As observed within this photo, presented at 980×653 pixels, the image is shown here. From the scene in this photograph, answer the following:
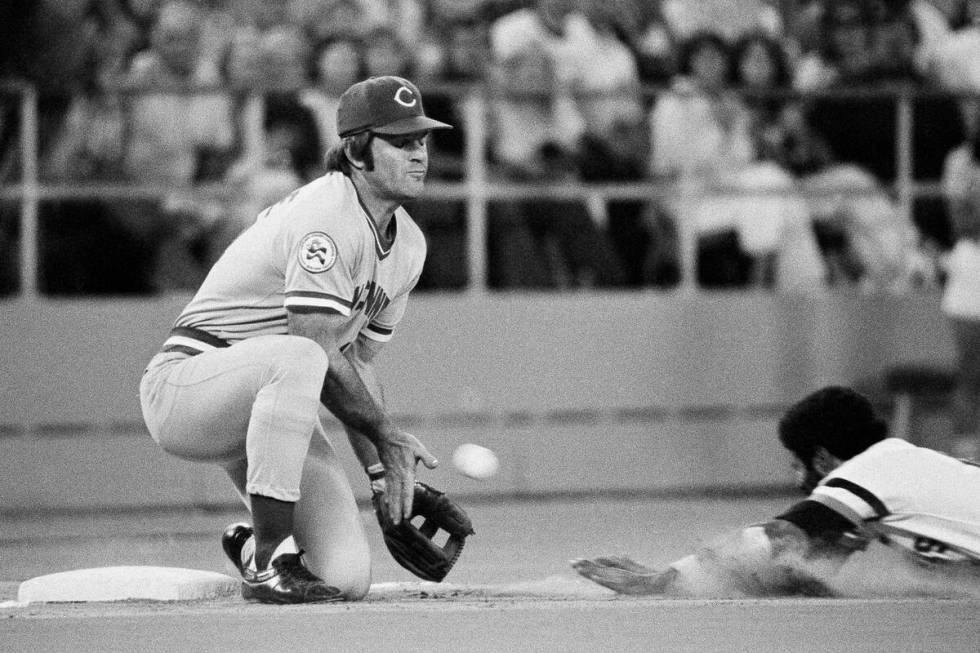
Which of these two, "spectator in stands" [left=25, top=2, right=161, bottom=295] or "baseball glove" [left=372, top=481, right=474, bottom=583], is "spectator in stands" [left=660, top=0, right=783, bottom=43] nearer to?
"spectator in stands" [left=25, top=2, right=161, bottom=295]

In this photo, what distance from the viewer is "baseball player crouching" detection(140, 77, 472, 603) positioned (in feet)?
23.0

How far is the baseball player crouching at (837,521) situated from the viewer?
703 cm

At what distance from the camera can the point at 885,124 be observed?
1473 cm

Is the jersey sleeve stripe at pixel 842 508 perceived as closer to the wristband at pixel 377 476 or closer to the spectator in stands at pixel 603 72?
the wristband at pixel 377 476

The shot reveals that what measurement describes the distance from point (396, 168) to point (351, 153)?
0.68 ft

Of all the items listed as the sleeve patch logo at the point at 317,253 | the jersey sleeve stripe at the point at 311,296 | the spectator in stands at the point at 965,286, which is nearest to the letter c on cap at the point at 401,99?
the sleeve patch logo at the point at 317,253

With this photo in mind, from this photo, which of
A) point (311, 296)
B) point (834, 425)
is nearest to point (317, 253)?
point (311, 296)

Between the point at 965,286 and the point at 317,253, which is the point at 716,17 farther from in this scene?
the point at 317,253

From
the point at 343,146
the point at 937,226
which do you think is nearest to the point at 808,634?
the point at 343,146

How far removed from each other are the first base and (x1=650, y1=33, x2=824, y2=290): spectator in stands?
7170mm

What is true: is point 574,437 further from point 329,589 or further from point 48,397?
point 329,589

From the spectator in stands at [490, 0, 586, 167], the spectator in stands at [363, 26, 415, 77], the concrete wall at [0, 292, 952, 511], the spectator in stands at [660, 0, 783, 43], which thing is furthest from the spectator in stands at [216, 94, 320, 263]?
the spectator in stands at [660, 0, 783, 43]

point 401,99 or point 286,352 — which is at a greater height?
point 401,99

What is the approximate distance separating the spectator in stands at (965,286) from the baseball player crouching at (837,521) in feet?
22.6
